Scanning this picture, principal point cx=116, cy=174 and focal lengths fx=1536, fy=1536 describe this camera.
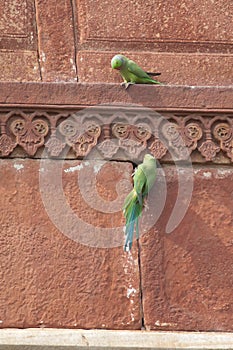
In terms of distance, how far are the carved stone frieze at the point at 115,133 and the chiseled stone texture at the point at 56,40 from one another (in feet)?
1.04

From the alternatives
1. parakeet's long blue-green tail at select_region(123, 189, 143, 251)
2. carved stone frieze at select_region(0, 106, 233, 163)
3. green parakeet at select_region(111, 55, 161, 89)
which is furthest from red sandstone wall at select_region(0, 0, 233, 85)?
parakeet's long blue-green tail at select_region(123, 189, 143, 251)

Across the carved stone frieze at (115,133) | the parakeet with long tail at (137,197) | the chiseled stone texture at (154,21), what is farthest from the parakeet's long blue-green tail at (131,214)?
the chiseled stone texture at (154,21)

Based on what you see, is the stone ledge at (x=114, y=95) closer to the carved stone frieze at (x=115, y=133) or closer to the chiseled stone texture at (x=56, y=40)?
the carved stone frieze at (x=115, y=133)

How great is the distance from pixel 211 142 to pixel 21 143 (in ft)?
2.54

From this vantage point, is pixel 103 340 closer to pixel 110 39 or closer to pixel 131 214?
pixel 131 214

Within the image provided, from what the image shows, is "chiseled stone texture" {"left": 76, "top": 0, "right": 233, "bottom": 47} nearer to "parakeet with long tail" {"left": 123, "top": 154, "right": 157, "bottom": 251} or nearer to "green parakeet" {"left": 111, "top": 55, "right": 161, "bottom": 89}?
"green parakeet" {"left": 111, "top": 55, "right": 161, "bottom": 89}

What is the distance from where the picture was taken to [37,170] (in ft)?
20.0

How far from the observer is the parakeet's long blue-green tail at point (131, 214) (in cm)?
600

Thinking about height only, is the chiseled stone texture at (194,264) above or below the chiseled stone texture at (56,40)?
below

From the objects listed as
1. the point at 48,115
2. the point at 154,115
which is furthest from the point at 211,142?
the point at 48,115

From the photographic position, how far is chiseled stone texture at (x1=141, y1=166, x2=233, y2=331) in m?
5.90

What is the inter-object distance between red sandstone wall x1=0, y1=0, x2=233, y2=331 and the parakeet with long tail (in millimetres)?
46

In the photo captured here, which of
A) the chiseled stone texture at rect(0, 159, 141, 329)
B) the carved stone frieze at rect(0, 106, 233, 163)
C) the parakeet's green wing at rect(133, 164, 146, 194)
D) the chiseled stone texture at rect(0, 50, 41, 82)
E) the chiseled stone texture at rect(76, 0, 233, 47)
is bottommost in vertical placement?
the chiseled stone texture at rect(0, 159, 141, 329)

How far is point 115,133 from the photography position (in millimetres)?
6207
